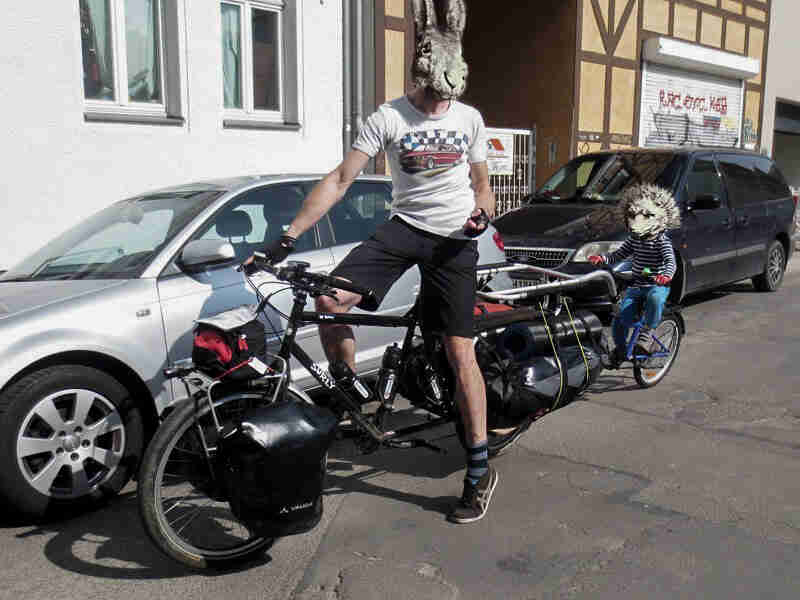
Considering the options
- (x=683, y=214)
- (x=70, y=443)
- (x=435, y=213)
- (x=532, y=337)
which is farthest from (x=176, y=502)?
(x=683, y=214)

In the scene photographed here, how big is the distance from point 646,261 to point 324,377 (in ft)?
10.3

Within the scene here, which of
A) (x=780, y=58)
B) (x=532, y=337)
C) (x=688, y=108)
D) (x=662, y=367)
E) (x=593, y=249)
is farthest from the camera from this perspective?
(x=780, y=58)

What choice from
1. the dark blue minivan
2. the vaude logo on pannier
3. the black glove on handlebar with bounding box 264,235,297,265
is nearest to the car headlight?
the dark blue minivan

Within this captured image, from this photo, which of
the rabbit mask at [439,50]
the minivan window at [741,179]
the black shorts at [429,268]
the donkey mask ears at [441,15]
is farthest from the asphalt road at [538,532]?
the minivan window at [741,179]

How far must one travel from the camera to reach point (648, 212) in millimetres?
5715

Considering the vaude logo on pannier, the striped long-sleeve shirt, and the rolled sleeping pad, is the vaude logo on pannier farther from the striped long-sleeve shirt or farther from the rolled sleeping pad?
the striped long-sleeve shirt

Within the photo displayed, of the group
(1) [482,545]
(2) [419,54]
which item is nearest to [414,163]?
(2) [419,54]

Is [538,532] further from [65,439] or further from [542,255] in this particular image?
[542,255]

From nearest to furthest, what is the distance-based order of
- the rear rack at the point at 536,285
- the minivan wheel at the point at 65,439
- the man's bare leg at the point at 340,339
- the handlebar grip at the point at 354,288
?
1. the handlebar grip at the point at 354,288
2. the minivan wheel at the point at 65,439
3. the man's bare leg at the point at 340,339
4. the rear rack at the point at 536,285

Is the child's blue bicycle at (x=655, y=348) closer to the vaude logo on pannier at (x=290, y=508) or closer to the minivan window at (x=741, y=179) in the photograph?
the vaude logo on pannier at (x=290, y=508)

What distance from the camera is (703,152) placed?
8719 mm

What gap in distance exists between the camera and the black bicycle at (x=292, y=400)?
3.00 meters

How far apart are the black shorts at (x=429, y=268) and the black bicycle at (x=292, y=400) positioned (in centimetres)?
13

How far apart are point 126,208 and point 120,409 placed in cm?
162
